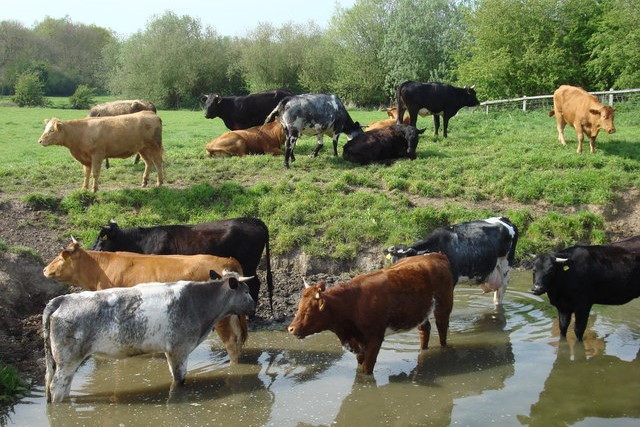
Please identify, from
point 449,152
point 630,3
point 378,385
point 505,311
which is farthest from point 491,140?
point 630,3

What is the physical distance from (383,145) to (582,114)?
4.80 meters

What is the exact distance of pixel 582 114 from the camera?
17.4 metres

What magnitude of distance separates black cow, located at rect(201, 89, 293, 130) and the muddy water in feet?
35.4

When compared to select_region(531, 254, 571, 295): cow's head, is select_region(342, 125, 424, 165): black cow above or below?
above

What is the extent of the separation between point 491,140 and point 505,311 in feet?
28.8

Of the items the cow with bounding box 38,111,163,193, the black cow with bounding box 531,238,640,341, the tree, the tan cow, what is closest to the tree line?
the tree

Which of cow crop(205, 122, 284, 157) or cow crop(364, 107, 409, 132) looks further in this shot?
cow crop(364, 107, 409, 132)

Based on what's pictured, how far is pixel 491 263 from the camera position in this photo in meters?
10.3

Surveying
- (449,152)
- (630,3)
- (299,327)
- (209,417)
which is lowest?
(209,417)

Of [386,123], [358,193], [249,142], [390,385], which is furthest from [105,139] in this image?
[390,385]

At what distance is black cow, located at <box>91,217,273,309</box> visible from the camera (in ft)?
33.1

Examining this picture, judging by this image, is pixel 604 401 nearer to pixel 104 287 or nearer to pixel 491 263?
pixel 491 263

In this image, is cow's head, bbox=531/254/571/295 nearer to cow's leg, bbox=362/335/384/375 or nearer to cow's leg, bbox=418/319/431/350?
cow's leg, bbox=418/319/431/350

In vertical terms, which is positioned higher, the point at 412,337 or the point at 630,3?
the point at 630,3
